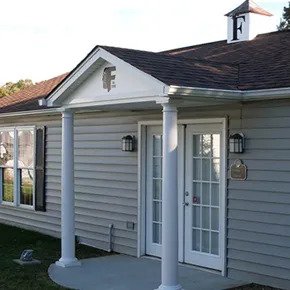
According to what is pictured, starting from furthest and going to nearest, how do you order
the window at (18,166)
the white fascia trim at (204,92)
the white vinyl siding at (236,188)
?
the window at (18,166)
the white vinyl siding at (236,188)
the white fascia trim at (204,92)

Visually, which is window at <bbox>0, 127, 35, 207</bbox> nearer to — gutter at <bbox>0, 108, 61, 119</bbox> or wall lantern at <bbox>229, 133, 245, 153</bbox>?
gutter at <bbox>0, 108, 61, 119</bbox>

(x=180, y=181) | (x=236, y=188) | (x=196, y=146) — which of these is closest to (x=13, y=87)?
(x=180, y=181)

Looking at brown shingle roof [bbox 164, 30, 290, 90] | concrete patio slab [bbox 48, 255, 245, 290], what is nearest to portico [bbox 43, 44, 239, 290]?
concrete patio slab [bbox 48, 255, 245, 290]

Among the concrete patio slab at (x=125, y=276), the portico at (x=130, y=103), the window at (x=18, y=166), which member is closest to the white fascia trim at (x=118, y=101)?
the portico at (x=130, y=103)

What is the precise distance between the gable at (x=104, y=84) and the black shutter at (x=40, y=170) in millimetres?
3311

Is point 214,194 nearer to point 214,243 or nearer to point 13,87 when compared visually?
point 214,243

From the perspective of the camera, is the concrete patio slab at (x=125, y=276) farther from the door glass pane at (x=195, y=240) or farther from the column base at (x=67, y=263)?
the door glass pane at (x=195, y=240)

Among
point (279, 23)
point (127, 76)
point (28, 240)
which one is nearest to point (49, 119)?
point (28, 240)

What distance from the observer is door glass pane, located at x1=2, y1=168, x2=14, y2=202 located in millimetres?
13602

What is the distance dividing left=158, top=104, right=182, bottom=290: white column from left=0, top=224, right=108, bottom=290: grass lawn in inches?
61.9

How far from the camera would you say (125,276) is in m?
8.43

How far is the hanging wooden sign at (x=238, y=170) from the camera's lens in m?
8.07

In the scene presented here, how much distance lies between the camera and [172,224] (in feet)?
24.2

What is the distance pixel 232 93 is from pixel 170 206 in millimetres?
1671
